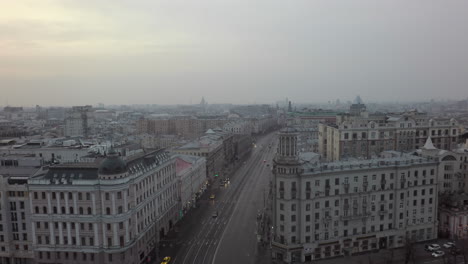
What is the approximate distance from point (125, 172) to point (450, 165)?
74364 millimetres

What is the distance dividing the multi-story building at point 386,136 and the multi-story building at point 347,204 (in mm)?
32873

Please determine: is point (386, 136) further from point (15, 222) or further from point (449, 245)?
point (15, 222)

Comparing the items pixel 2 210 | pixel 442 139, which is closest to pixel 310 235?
pixel 2 210

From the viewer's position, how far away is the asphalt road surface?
66938 mm

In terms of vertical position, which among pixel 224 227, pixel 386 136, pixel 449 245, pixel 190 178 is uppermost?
pixel 386 136

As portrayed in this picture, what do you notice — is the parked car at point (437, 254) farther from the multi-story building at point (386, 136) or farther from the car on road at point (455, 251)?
the multi-story building at point (386, 136)

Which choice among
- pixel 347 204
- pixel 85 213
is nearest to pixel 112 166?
pixel 85 213

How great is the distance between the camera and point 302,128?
151 meters

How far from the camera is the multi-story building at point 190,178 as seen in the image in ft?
302

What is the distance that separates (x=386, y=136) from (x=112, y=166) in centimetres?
8075

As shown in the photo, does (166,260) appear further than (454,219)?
No

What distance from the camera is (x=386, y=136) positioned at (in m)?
108

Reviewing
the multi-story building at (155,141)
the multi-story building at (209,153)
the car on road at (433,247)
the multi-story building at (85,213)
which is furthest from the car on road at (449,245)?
the multi-story building at (155,141)

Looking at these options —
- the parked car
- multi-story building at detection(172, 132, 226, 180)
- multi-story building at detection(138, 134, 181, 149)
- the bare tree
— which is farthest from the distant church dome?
multi-story building at detection(138, 134, 181, 149)
